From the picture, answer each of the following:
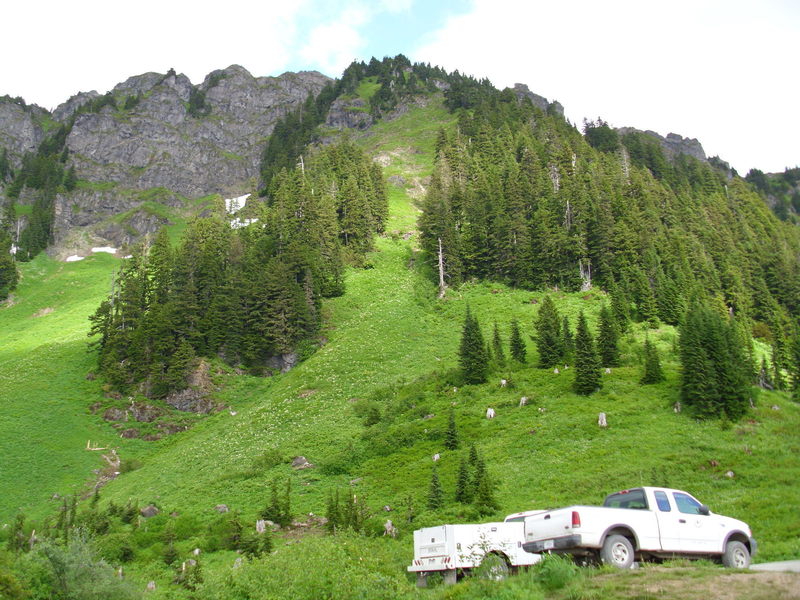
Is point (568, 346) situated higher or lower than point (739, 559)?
higher

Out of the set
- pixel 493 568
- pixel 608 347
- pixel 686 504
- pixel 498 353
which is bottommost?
pixel 493 568

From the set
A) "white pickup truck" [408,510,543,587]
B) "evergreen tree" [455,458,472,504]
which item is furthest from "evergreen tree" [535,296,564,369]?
"white pickup truck" [408,510,543,587]

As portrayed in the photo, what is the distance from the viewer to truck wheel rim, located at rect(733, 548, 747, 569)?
47.9 ft

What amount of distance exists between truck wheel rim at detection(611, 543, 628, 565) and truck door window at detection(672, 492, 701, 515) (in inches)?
84.5

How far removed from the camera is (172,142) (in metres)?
176

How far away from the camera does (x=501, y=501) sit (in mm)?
26312

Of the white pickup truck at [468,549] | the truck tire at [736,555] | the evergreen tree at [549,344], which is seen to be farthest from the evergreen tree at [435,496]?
the evergreen tree at [549,344]

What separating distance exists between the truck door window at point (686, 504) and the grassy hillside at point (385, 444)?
2.74 metres

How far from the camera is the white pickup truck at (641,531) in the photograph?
13453mm

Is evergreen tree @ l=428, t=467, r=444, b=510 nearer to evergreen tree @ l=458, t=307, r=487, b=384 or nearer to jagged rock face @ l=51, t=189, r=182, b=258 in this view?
evergreen tree @ l=458, t=307, r=487, b=384

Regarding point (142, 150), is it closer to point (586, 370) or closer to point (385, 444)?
point (385, 444)

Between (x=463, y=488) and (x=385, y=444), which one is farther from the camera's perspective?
(x=385, y=444)

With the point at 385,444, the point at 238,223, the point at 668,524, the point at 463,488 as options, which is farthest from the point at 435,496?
the point at 238,223

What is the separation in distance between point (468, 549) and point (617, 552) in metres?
4.31
